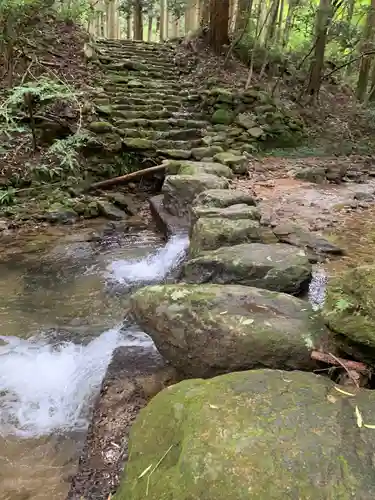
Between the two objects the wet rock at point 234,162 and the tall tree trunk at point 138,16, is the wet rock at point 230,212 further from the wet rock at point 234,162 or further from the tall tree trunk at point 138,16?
the tall tree trunk at point 138,16

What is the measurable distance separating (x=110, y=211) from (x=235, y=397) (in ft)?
18.5

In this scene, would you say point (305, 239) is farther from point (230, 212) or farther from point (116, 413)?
point (116, 413)

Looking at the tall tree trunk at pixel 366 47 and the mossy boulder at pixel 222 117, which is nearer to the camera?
the mossy boulder at pixel 222 117

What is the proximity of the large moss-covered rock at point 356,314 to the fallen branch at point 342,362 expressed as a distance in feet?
0.12

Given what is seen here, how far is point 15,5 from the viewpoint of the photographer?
6887mm

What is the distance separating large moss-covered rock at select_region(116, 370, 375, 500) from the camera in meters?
1.31

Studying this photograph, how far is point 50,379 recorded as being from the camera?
11.0 ft

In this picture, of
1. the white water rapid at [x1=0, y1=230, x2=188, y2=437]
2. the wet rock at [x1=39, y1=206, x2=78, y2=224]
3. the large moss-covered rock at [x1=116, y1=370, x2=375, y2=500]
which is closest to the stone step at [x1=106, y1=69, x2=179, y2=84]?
the wet rock at [x1=39, y1=206, x2=78, y2=224]

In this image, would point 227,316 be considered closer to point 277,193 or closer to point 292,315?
point 292,315

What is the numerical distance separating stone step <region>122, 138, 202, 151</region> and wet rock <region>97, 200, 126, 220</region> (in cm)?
167

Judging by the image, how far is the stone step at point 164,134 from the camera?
857cm

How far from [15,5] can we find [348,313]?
24.3 feet

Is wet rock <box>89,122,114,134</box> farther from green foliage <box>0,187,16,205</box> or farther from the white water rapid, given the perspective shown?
the white water rapid

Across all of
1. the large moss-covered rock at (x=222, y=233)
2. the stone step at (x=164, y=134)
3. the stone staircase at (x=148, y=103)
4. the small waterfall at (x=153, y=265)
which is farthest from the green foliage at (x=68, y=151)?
the large moss-covered rock at (x=222, y=233)
